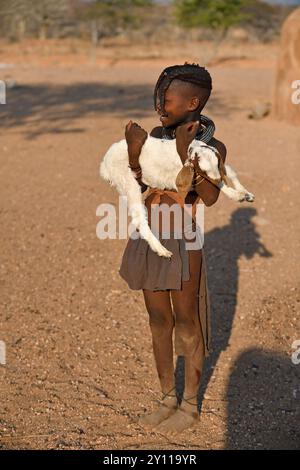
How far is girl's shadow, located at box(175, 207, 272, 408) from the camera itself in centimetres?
377

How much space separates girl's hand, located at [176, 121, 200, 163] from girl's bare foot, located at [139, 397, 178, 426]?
1201 mm

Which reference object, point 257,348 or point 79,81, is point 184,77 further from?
point 79,81

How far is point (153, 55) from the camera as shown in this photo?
26250mm

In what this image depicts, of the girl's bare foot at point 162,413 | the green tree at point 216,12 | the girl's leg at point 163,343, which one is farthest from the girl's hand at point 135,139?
the green tree at point 216,12

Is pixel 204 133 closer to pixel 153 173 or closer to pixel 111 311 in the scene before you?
pixel 153 173

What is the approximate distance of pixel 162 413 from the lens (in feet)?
9.91

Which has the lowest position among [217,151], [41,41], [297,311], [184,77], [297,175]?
[41,41]

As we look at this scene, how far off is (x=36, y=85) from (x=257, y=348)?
1236 cm

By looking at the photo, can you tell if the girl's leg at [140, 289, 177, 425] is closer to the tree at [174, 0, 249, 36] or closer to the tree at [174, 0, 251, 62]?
the tree at [174, 0, 251, 62]

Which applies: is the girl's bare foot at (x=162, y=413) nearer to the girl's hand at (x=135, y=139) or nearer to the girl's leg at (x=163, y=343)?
the girl's leg at (x=163, y=343)

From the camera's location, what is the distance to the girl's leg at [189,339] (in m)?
2.70

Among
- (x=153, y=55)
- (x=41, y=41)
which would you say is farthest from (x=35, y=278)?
(x=41, y=41)

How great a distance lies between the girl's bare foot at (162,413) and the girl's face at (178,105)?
1270 mm

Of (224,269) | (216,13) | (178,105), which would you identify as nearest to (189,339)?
(178,105)
